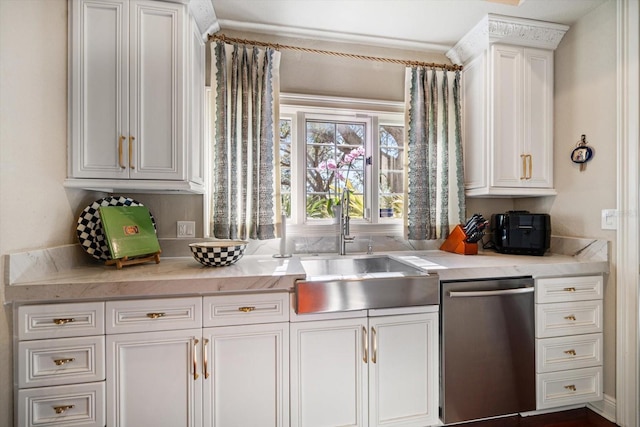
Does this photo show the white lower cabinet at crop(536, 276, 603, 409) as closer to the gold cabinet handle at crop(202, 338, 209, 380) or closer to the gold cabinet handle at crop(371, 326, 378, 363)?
the gold cabinet handle at crop(371, 326, 378, 363)

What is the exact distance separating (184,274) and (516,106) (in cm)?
242

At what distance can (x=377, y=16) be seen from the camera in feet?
6.41

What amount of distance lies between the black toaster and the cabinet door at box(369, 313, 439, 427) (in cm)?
100

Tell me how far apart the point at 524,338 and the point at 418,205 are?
3.40ft

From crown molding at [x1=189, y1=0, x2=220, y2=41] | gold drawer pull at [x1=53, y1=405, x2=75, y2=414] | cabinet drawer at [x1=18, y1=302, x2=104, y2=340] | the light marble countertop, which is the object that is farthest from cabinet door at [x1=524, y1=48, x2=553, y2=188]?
gold drawer pull at [x1=53, y1=405, x2=75, y2=414]

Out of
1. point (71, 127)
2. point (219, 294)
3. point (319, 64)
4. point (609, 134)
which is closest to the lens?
point (219, 294)

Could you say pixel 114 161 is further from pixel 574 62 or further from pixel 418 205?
pixel 574 62

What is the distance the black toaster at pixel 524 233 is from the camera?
79.4 inches

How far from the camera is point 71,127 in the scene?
4.95 feet

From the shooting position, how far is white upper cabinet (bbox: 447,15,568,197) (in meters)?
2.04

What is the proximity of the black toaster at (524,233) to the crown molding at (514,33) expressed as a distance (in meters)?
1.23

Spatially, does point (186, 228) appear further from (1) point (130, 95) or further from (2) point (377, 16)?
(2) point (377, 16)

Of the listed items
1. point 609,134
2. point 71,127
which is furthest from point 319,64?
point 609,134

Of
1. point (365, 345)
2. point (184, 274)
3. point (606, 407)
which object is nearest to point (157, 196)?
point (184, 274)
